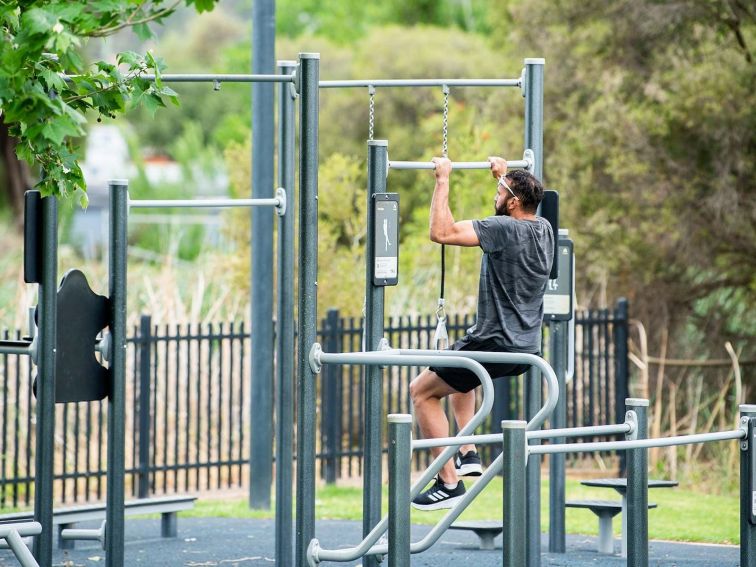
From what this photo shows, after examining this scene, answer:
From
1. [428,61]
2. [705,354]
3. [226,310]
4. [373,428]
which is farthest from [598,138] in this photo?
[428,61]

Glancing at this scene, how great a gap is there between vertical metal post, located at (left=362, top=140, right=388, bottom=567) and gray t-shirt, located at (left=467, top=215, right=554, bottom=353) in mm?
486

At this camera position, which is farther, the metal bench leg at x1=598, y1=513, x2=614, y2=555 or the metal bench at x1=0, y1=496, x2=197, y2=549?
the metal bench leg at x1=598, y1=513, x2=614, y2=555

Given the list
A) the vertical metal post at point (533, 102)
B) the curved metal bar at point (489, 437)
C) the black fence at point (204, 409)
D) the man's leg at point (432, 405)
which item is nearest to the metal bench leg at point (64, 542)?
the black fence at point (204, 409)

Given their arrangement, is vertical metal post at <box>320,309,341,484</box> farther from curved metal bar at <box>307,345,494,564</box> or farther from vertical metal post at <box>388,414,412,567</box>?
vertical metal post at <box>388,414,412,567</box>

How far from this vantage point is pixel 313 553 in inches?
238

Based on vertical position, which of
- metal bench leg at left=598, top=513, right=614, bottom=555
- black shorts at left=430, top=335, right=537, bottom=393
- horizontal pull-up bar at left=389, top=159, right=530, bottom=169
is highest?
horizontal pull-up bar at left=389, top=159, right=530, bottom=169

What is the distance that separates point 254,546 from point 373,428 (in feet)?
9.06

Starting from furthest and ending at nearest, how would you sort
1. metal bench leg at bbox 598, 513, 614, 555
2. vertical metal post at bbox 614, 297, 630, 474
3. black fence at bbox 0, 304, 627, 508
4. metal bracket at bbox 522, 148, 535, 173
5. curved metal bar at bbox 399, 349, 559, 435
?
1. vertical metal post at bbox 614, 297, 630, 474
2. black fence at bbox 0, 304, 627, 508
3. metal bench leg at bbox 598, 513, 614, 555
4. metal bracket at bbox 522, 148, 535, 173
5. curved metal bar at bbox 399, 349, 559, 435

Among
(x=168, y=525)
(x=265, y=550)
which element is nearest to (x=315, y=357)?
(x=265, y=550)

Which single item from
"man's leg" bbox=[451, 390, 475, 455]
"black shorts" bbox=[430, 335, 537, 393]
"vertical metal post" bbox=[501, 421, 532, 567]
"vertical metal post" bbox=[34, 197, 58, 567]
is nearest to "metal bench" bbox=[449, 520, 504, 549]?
"man's leg" bbox=[451, 390, 475, 455]

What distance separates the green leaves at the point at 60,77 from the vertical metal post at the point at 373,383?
1.24 m

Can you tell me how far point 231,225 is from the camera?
58.4 ft

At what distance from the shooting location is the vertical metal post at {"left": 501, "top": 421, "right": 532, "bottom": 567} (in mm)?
5027

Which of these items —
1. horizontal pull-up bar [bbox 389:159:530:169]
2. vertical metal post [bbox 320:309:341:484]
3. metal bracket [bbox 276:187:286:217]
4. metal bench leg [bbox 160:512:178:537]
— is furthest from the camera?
vertical metal post [bbox 320:309:341:484]
